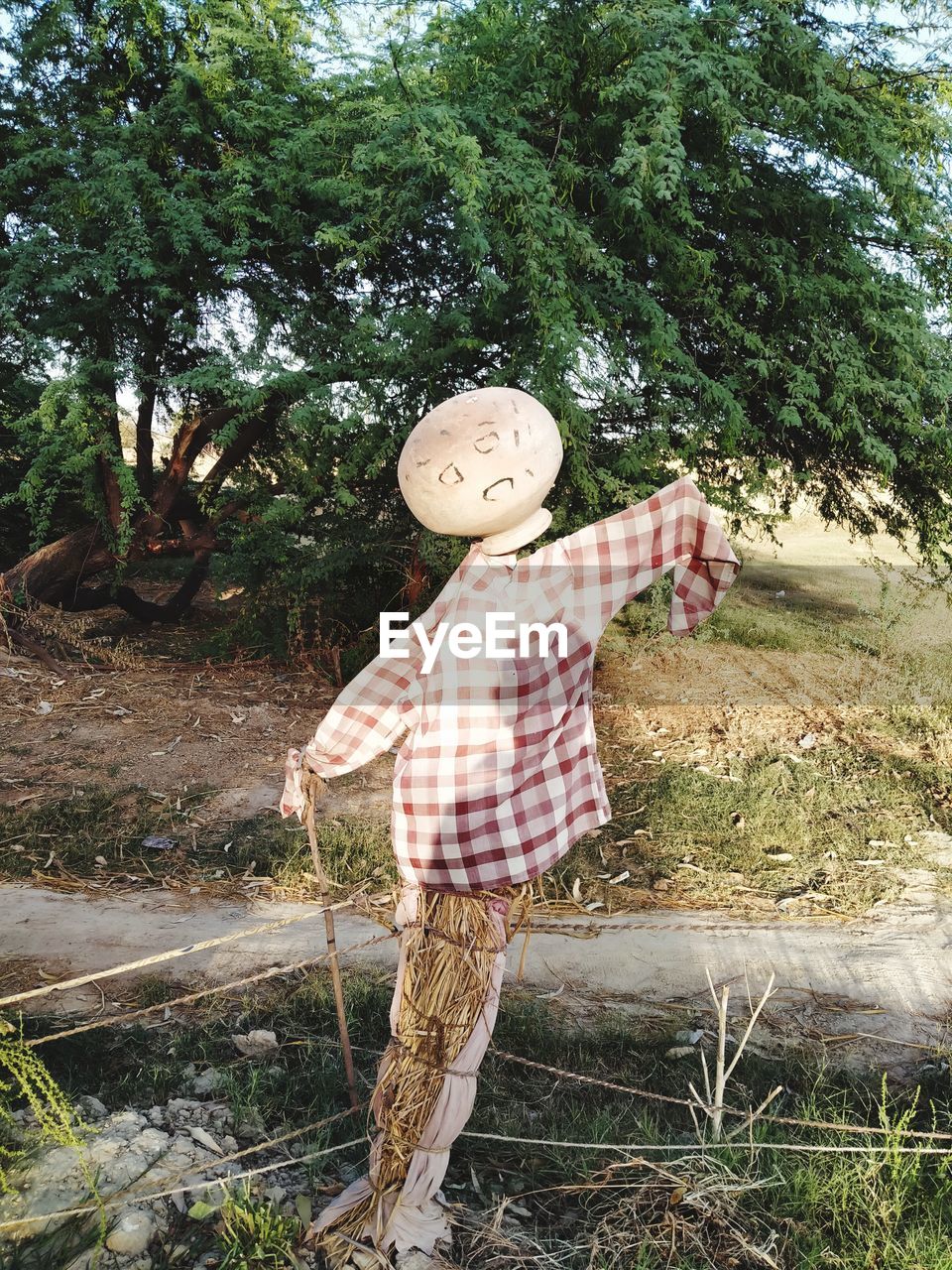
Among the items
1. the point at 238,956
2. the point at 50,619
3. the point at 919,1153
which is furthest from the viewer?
the point at 50,619

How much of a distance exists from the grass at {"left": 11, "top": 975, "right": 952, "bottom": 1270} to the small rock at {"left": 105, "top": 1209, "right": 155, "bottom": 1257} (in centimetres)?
8

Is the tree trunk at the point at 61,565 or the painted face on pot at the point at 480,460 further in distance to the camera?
the tree trunk at the point at 61,565

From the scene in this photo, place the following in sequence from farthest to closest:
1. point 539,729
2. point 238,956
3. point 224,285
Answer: point 224,285 < point 238,956 < point 539,729

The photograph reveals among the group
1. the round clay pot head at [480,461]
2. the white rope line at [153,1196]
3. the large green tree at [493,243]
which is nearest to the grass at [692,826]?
the large green tree at [493,243]

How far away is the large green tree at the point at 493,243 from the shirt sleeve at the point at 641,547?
9.49 ft

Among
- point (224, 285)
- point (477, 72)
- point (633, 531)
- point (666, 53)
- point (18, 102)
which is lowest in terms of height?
point (633, 531)

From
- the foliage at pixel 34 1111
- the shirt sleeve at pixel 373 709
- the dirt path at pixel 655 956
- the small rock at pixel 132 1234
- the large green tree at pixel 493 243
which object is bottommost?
the dirt path at pixel 655 956

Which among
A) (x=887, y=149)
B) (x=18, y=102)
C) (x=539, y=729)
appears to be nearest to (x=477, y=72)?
(x=887, y=149)

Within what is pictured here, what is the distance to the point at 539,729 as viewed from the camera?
204 centimetres

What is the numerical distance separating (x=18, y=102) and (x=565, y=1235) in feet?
25.3

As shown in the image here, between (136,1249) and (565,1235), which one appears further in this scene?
(565,1235)

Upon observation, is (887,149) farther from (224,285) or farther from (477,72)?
(224,285)

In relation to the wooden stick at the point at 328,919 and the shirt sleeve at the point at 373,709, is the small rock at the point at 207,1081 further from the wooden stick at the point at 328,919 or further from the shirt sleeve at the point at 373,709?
the shirt sleeve at the point at 373,709

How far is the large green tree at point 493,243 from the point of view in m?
4.89
